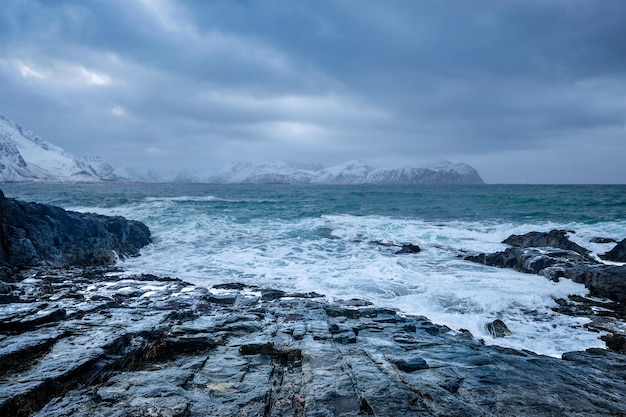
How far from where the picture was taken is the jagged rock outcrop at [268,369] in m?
3.79

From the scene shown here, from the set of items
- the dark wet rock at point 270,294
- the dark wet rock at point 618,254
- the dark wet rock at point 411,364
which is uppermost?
the dark wet rock at point 411,364

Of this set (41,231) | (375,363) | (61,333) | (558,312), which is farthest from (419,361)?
(41,231)

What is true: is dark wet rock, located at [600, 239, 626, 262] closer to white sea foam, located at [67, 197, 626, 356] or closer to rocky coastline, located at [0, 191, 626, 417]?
white sea foam, located at [67, 197, 626, 356]

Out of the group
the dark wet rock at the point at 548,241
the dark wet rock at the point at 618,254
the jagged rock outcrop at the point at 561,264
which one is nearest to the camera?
the jagged rock outcrop at the point at 561,264

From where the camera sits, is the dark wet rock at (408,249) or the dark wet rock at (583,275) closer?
the dark wet rock at (583,275)

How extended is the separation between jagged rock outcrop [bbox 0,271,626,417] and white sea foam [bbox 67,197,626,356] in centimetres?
220

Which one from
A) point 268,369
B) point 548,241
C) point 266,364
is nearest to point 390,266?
point 548,241

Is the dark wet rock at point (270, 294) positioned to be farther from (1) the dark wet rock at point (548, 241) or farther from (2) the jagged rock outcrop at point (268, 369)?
(1) the dark wet rock at point (548, 241)

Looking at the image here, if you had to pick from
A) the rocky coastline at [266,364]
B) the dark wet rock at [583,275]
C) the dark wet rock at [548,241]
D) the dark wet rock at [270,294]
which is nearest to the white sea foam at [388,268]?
the dark wet rock at [583,275]

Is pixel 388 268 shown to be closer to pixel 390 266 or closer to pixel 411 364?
pixel 390 266

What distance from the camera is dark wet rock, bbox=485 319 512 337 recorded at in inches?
316

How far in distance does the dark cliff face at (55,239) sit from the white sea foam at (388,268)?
55.5 inches

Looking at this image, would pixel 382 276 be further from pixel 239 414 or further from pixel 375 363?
pixel 239 414

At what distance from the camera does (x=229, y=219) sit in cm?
2973
